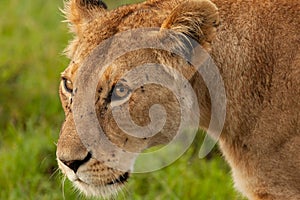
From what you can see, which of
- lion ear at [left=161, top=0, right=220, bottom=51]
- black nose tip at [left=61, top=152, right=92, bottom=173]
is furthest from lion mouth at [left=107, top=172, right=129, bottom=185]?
lion ear at [left=161, top=0, right=220, bottom=51]

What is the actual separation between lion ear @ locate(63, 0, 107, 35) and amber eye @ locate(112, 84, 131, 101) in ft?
1.43

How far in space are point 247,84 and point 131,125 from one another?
19.4 inches

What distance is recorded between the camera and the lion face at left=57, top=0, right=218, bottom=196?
3344mm

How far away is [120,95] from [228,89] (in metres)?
0.45

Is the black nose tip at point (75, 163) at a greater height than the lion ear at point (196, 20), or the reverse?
the lion ear at point (196, 20)

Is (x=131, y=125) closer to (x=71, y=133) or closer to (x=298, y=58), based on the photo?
(x=71, y=133)

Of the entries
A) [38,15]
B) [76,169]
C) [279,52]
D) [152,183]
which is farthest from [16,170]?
[38,15]

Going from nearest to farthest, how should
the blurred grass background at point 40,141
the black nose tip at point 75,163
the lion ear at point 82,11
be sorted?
1. the black nose tip at point 75,163
2. the lion ear at point 82,11
3. the blurred grass background at point 40,141

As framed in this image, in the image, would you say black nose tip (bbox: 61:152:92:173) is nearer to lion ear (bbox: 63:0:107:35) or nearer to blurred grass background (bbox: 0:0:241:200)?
blurred grass background (bbox: 0:0:241:200)

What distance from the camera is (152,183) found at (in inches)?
186

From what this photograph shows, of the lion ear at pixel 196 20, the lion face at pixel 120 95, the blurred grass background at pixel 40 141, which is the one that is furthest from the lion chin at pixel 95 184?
the lion ear at pixel 196 20

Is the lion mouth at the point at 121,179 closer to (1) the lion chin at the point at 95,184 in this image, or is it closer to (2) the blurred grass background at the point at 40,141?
(1) the lion chin at the point at 95,184

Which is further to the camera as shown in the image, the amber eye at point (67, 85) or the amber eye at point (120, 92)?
the amber eye at point (67, 85)

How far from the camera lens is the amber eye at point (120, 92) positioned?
3.35m
